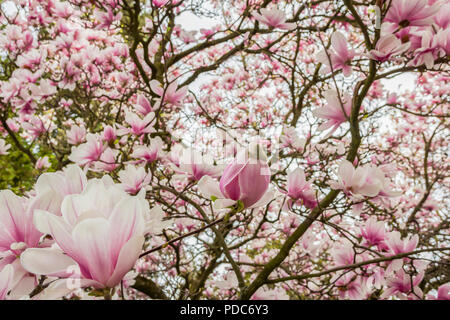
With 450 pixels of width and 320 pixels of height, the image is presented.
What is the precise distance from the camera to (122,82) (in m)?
2.74

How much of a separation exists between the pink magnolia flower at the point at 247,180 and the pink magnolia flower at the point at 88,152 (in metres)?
1.06

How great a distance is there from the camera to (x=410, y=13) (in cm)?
100

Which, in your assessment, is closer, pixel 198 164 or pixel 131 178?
pixel 198 164

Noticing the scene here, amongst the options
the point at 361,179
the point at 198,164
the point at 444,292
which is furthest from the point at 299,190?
the point at 444,292

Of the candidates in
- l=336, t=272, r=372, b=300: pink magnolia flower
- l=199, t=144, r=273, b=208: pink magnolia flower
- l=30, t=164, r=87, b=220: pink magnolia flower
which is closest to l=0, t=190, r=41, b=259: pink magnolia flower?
l=30, t=164, r=87, b=220: pink magnolia flower

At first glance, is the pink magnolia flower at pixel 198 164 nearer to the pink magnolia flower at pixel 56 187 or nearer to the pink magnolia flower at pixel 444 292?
the pink magnolia flower at pixel 56 187

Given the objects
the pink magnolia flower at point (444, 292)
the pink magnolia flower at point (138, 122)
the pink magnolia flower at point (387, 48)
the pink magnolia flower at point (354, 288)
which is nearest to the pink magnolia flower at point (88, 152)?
the pink magnolia flower at point (138, 122)

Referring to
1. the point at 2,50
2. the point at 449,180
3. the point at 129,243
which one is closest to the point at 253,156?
the point at 129,243

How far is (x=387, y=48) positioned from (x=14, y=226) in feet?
3.65

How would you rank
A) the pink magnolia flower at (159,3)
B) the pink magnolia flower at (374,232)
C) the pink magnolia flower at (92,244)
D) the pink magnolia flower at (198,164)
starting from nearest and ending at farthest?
1. the pink magnolia flower at (92,244)
2. the pink magnolia flower at (198,164)
3. the pink magnolia flower at (374,232)
4. the pink magnolia flower at (159,3)

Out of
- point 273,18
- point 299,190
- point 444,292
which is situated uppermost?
point 273,18

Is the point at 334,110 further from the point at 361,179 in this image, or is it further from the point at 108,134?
the point at 108,134

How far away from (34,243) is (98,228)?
8.0 inches

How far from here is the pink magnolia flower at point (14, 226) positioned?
21.4 inches
